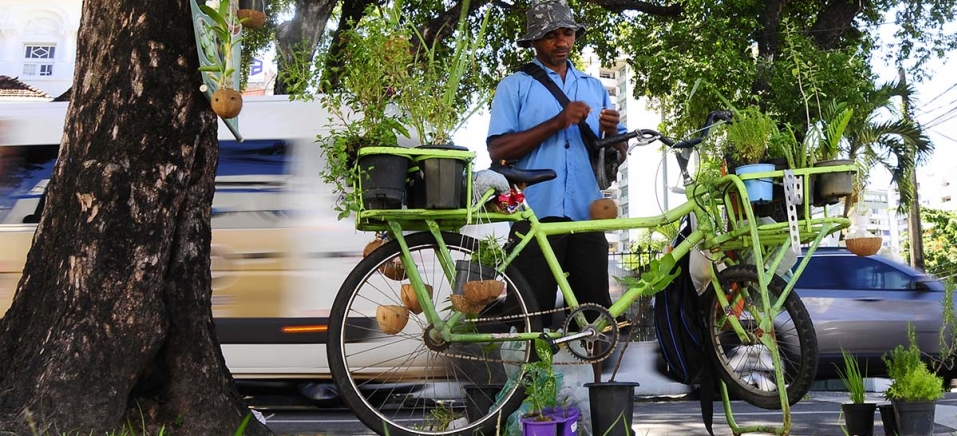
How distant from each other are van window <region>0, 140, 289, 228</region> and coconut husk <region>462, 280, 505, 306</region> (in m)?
4.15

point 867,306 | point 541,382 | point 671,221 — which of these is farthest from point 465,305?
point 867,306

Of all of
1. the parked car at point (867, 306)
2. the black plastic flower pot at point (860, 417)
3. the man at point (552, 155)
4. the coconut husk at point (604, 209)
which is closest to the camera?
the coconut husk at point (604, 209)

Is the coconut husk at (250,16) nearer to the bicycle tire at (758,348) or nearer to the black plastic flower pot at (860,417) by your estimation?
the bicycle tire at (758,348)

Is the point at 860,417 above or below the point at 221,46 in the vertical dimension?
below

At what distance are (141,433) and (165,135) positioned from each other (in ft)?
3.66

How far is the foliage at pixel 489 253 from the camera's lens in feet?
10.9

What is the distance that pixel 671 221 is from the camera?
342cm

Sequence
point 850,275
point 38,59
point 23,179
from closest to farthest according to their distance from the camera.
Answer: point 23,179
point 850,275
point 38,59

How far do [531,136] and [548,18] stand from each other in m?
0.55

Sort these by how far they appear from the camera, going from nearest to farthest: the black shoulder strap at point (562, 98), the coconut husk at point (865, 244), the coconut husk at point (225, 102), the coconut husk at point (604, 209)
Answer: the coconut husk at point (225, 102) < the coconut husk at point (604, 209) < the black shoulder strap at point (562, 98) < the coconut husk at point (865, 244)

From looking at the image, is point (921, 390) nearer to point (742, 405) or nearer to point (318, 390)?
point (742, 405)

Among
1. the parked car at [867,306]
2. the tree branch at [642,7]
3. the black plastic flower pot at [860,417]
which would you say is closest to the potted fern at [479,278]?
the black plastic flower pot at [860,417]

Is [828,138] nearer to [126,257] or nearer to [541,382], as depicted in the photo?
[541,382]

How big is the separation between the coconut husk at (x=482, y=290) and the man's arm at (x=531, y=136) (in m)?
0.72
